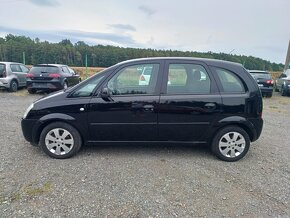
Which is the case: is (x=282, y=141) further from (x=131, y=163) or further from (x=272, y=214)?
(x=131, y=163)

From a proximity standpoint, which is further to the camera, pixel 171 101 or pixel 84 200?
pixel 171 101

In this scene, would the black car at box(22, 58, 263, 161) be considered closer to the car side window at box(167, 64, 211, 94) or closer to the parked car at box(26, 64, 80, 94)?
the car side window at box(167, 64, 211, 94)

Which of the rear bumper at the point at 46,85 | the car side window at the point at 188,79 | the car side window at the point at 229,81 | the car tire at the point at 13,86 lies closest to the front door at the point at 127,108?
the car side window at the point at 188,79

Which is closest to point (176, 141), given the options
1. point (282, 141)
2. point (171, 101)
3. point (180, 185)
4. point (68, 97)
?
point (171, 101)

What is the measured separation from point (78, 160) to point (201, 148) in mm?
2319

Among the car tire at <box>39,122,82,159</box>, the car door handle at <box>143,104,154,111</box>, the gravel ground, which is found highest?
the car door handle at <box>143,104,154,111</box>

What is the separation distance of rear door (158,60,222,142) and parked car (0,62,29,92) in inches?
401

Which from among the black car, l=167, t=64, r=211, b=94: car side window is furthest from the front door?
l=167, t=64, r=211, b=94: car side window

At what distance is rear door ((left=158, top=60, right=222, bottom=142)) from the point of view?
153 inches

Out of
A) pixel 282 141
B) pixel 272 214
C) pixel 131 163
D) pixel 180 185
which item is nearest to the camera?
pixel 272 214

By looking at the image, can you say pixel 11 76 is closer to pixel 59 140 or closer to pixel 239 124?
pixel 59 140

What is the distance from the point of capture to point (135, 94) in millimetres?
3877

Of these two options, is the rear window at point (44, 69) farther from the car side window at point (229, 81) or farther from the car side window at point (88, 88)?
the car side window at point (229, 81)

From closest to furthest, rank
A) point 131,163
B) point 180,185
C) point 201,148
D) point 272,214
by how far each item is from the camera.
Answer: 1. point 272,214
2. point 180,185
3. point 131,163
4. point 201,148
